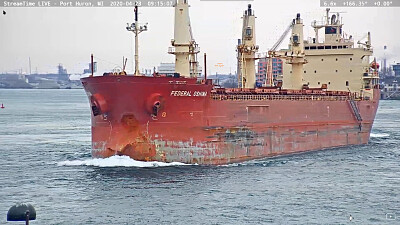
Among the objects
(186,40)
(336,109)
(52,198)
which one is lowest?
(52,198)

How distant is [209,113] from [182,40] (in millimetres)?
4090

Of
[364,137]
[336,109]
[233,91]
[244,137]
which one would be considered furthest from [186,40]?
[364,137]

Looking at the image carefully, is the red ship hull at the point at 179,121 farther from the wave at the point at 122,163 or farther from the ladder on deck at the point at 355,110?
the ladder on deck at the point at 355,110

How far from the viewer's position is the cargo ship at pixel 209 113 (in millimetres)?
28016

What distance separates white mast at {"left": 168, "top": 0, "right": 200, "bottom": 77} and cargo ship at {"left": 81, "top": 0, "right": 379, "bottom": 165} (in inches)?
1.9

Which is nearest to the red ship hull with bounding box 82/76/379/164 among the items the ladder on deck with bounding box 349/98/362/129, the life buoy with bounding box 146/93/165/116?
the life buoy with bounding box 146/93/165/116

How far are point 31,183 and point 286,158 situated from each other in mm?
13998

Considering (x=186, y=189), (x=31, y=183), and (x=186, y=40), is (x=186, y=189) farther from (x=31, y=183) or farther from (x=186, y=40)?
(x=186, y=40)

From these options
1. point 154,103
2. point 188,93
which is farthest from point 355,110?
point 154,103

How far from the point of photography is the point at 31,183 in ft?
84.9

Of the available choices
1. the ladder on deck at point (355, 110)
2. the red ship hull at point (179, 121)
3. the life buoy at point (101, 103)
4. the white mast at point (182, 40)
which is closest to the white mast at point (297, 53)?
the ladder on deck at point (355, 110)

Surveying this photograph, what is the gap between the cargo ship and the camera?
2802cm

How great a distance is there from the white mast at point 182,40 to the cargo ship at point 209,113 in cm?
5

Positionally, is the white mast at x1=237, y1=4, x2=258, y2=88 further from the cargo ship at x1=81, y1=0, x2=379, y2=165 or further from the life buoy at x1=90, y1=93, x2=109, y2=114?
the life buoy at x1=90, y1=93, x2=109, y2=114
